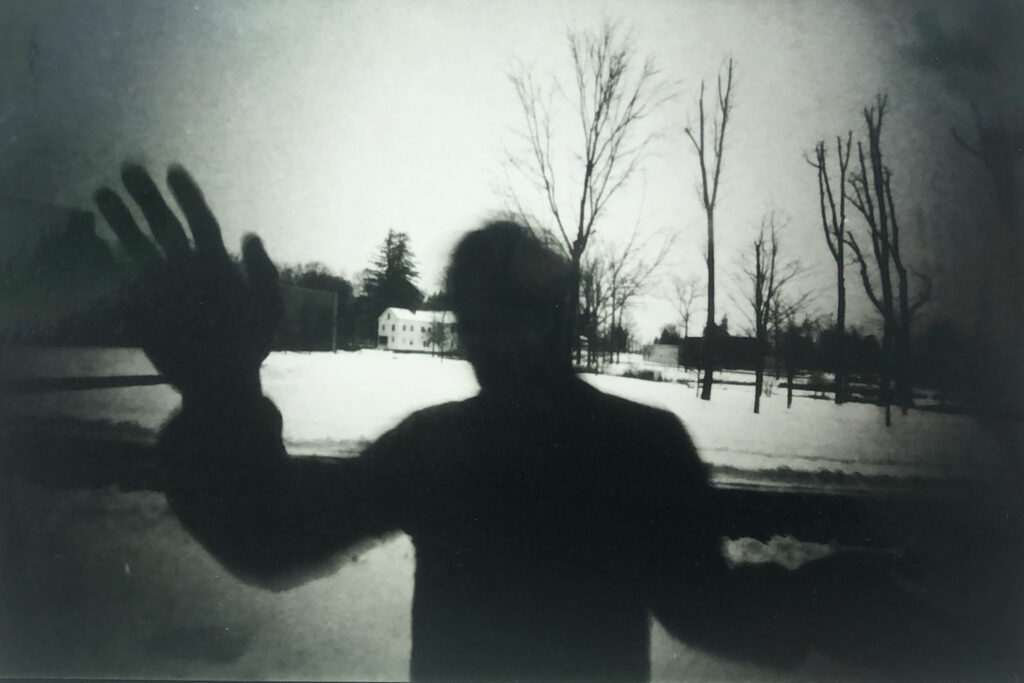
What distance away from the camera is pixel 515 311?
5.59 feet

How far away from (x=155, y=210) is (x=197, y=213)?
12 centimetres

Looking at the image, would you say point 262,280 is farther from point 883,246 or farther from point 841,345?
point 883,246

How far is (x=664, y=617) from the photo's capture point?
66.6 inches

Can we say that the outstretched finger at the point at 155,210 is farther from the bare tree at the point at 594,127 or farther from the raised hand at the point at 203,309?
the bare tree at the point at 594,127

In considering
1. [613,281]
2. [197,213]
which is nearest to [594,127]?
[613,281]

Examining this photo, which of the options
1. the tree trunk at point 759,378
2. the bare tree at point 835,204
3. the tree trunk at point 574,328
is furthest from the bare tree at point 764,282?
the tree trunk at point 574,328

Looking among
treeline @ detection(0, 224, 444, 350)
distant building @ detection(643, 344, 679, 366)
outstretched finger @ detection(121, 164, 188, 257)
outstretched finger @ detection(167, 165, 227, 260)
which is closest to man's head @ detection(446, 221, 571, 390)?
treeline @ detection(0, 224, 444, 350)

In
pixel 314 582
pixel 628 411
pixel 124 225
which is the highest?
pixel 124 225

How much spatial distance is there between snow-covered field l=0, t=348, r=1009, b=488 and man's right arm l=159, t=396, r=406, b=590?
0.19ft

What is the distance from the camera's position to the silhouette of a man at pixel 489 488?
1.69 metres

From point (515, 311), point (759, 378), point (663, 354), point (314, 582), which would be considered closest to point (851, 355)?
point (759, 378)

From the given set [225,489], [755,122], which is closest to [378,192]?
[225,489]

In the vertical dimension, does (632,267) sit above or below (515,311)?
above

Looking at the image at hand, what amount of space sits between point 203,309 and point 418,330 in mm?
592
